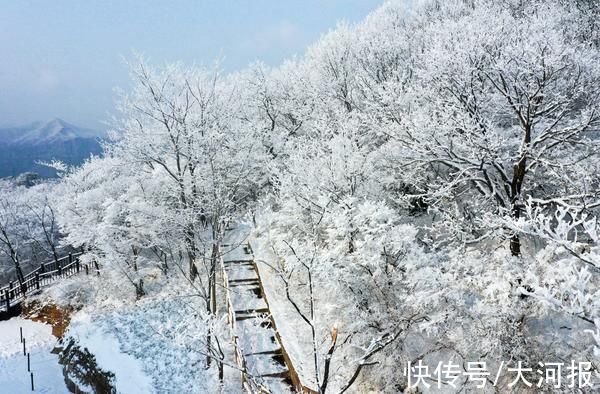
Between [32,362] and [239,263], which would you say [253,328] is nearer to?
[239,263]

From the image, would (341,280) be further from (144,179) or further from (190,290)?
(144,179)

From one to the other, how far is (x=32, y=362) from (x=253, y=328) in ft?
37.2

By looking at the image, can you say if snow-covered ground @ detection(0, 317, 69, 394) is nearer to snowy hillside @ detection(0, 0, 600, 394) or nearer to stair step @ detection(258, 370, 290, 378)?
snowy hillside @ detection(0, 0, 600, 394)

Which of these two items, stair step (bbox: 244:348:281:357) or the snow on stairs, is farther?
stair step (bbox: 244:348:281:357)

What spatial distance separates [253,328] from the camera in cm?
1432

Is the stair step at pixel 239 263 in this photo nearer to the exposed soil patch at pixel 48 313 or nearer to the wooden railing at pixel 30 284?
the exposed soil patch at pixel 48 313

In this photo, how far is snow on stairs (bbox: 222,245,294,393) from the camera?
11.8m

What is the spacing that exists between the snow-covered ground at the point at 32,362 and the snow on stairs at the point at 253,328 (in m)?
7.88

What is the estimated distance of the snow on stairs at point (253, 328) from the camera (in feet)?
→ 38.9

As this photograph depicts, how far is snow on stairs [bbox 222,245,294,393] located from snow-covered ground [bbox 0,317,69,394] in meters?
7.88

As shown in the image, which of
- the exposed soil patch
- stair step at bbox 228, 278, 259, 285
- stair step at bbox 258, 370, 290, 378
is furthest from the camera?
the exposed soil patch

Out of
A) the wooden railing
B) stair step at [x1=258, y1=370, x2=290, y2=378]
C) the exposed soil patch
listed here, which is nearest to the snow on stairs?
stair step at [x1=258, y1=370, x2=290, y2=378]

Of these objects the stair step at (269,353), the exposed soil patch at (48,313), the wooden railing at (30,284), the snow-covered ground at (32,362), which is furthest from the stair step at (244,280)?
the wooden railing at (30,284)

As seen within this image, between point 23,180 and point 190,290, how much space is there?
243 feet
